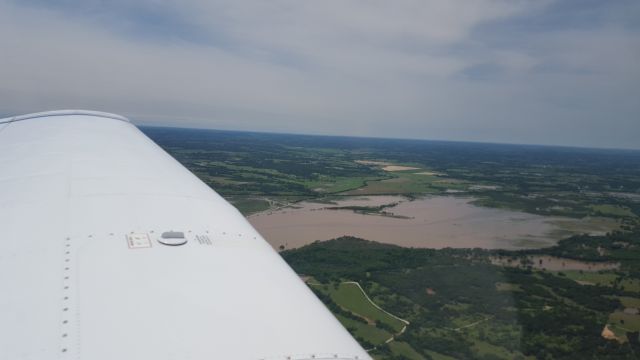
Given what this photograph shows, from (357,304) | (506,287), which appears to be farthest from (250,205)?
(506,287)

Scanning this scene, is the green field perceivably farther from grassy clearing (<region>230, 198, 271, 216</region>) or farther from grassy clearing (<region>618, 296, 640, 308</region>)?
grassy clearing (<region>230, 198, 271, 216</region>)

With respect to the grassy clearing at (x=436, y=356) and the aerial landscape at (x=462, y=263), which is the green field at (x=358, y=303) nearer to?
the aerial landscape at (x=462, y=263)

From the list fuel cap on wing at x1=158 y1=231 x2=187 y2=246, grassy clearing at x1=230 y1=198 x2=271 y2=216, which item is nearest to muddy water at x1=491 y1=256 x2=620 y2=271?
grassy clearing at x1=230 y1=198 x2=271 y2=216

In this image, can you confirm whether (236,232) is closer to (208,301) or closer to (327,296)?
(208,301)

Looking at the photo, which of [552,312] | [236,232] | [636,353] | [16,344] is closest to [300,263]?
[552,312]

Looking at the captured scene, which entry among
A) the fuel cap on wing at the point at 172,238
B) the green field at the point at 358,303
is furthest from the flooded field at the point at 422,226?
the fuel cap on wing at the point at 172,238

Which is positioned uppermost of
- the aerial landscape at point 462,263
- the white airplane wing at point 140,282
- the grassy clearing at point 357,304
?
the white airplane wing at point 140,282
